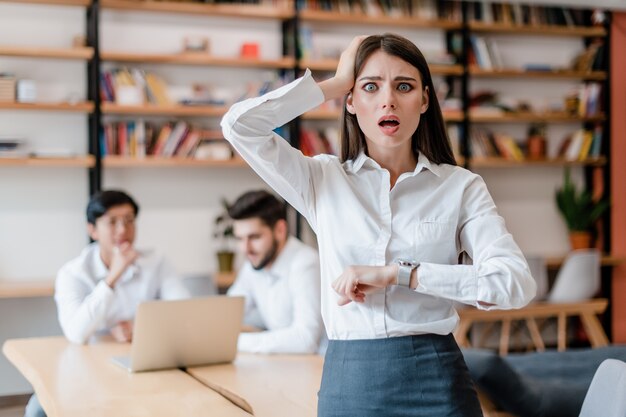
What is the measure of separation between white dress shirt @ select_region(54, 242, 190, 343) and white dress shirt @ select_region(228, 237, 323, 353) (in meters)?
0.32

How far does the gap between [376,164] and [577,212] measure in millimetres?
5321

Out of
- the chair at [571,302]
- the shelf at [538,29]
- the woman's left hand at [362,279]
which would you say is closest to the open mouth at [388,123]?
the woman's left hand at [362,279]

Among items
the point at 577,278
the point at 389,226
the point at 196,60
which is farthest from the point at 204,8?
the point at 389,226

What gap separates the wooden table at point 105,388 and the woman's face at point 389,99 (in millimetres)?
884

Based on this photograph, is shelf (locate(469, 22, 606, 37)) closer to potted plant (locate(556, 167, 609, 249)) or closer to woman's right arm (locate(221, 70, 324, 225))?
potted plant (locate(556, 167, 609, 249))

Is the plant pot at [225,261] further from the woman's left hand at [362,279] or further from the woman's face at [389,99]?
the woman's left hand at [362,279]

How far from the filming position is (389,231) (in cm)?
157

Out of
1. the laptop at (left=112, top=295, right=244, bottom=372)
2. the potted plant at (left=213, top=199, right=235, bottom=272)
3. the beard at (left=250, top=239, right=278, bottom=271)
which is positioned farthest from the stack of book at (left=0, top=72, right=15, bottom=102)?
the laptop at (left=112, top=295, right=244, bottom=372)

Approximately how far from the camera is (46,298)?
5512 millimetres

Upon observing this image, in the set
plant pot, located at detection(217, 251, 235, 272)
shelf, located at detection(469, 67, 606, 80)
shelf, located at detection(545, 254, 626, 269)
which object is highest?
shelf, located at detection(469, 67, 606, 80)

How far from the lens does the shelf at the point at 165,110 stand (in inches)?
212

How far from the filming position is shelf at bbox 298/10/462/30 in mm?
5914

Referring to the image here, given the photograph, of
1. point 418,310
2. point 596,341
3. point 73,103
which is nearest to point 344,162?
point 418,310

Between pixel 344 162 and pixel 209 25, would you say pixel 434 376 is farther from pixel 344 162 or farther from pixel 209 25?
pixel 209 25
